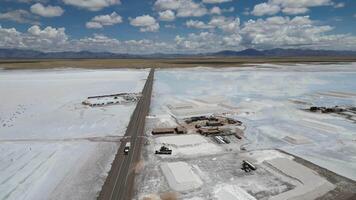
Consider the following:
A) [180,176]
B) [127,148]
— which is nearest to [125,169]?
[127,148]

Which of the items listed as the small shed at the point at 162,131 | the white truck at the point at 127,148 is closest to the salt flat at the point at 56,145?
the white truck at the point at 127,148

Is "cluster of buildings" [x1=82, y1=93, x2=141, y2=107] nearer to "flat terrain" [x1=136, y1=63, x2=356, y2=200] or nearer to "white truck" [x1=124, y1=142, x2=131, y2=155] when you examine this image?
"flat terrain" [x1=136, y1=63, x2=356, y2=200]

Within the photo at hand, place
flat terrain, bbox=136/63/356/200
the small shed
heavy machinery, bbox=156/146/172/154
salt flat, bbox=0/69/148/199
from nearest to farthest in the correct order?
flat terrain, bbox=136/63/356/200
salt flat, bbox=0/69/148/199
heavy machinery, bbox=156/146/172/154
the small shed

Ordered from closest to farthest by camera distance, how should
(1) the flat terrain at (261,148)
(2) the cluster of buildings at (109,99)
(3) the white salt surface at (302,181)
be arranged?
(3) the white salt surface at (302,181), (1) the flat terrain at (261,148), (2) the cluster of buildings at (109,99)

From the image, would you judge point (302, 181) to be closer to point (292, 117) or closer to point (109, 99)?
point (292, 117)

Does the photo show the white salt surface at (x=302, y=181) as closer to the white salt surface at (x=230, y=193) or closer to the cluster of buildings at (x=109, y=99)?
the white salt surface at (x=230, y=193)

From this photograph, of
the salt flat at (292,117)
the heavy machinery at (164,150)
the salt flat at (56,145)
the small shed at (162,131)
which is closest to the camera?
the salt flat at (56,145)

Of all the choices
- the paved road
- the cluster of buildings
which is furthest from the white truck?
the cluster of buildings

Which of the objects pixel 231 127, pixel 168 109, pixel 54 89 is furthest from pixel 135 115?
A: pixel 54 89
